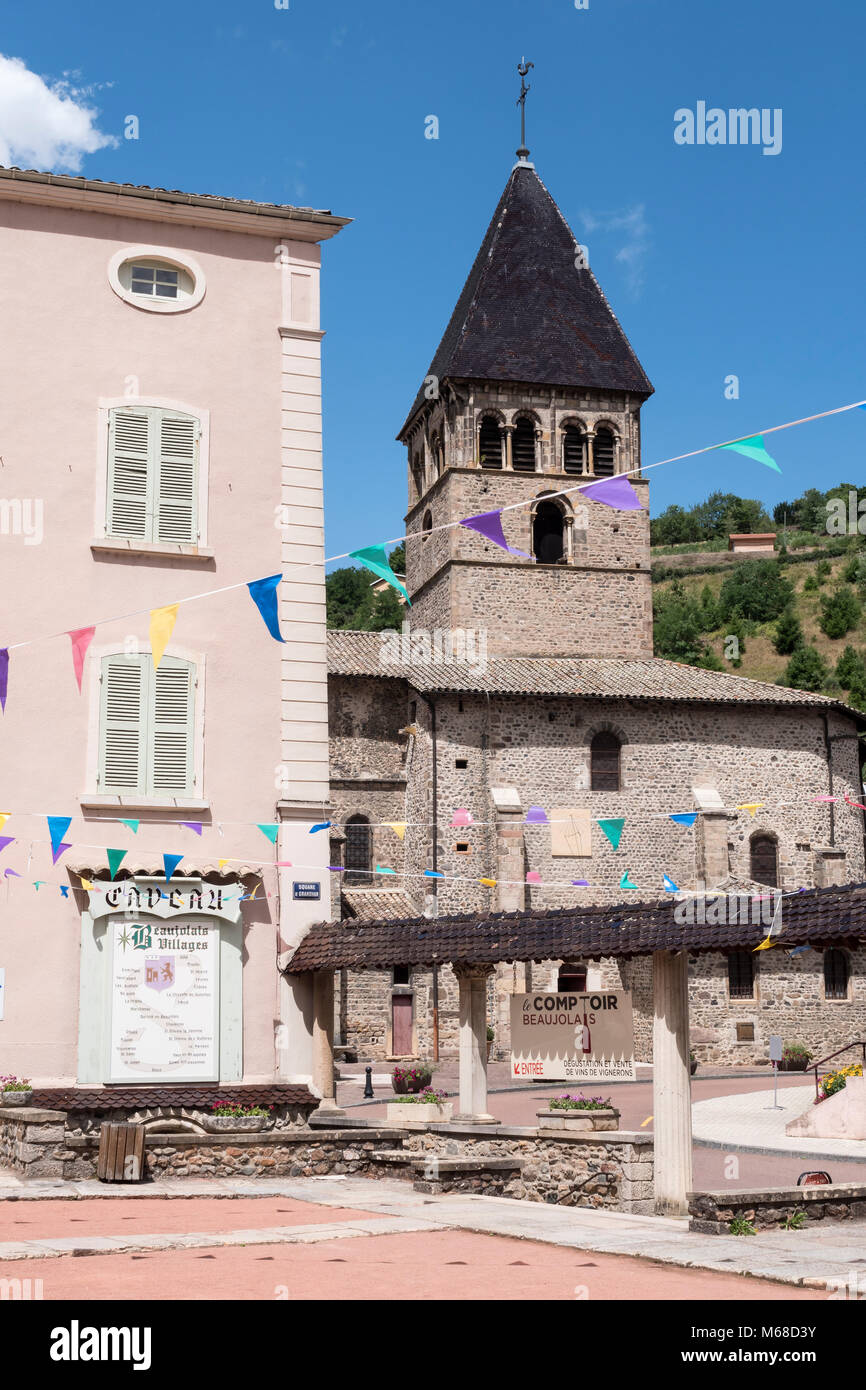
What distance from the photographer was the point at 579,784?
1433 inches

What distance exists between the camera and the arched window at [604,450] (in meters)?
42.9

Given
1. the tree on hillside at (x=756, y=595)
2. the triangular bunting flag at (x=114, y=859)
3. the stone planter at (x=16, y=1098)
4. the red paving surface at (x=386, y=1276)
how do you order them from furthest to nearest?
the tree on hillside at (x=756, y=595)
the triangular bunting flag at (x=114, y=859)
the stone planter at (x=16, y=1098)
the red paving surface at (x=386, y=1276)

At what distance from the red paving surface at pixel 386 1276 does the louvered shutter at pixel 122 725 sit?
6.64m

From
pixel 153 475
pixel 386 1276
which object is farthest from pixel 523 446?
pixel 386 1276

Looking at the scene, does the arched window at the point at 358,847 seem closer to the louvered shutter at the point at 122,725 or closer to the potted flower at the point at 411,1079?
the potted flower at the point at 411,1079

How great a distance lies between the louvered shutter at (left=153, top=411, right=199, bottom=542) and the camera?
608 inches

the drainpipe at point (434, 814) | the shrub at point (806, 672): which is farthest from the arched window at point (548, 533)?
the shrub at point (806, 672)

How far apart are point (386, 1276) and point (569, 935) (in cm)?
553

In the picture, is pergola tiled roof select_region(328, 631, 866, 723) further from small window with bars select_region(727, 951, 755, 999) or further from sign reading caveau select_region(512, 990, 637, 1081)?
sign reading caveau select_region(512, 990, 637, 1081)

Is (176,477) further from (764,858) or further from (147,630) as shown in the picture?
(764,858)

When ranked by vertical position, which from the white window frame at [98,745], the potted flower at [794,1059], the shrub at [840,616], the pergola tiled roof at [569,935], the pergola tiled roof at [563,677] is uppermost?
the shrub at [840,616]
